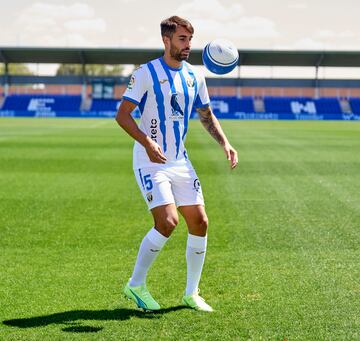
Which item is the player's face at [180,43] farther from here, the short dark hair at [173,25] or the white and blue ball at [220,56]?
the white and blue ball at [220,56]

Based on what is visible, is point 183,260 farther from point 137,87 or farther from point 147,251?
point 137,87

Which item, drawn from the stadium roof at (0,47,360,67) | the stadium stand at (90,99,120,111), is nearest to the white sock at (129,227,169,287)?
the stadium roof at (0,47,360,67)

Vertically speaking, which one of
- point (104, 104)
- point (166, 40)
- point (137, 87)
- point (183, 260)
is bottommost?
point (104, 104)

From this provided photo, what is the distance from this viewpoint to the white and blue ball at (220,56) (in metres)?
5.82

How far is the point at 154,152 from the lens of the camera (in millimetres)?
5133

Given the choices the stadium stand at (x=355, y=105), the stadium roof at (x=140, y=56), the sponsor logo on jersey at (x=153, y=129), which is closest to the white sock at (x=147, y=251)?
the sponsor logo on jersey at (x=153, y=129)

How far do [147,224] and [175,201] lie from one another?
13.6ft

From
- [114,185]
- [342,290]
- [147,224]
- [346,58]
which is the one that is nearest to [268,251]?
[342,290]

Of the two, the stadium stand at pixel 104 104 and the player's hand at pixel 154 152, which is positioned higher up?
the player's hand at pixel 154 152

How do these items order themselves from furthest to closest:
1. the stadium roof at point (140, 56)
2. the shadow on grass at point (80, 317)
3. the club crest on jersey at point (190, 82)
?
the stadium roof at point (140, 56)
the club crest on jersey at point (190, 82)
the shadow on grass at point (80, 317)

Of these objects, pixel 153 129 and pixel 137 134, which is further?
pixel 153 129

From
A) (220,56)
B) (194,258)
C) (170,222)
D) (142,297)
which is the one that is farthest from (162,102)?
(142,297)

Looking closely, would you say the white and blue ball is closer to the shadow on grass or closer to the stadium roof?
the shadow on grass

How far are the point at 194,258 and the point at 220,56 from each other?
1.73 m
